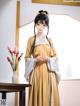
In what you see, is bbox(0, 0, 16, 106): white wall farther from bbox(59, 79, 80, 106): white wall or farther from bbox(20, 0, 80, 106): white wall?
bbox(59, 79, 80, 106): white wall

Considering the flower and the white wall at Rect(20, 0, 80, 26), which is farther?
the white wall at Rect(20, 0, 80, 26)

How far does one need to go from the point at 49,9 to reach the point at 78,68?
885 millimetres

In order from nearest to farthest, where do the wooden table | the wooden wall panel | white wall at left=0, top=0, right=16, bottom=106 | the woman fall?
the wooden table < the woman < white wall at left=0, top=0, right=16, bottom=106 < the wooden wall panel

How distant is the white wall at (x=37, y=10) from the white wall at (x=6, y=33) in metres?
0.12

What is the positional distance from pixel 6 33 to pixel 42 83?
2.62 feet

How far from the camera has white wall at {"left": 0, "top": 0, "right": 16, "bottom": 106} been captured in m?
3.35

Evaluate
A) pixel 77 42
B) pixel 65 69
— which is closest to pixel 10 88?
pixel 65 69

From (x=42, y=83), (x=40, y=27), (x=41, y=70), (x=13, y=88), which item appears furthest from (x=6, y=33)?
(x=13, y=88)

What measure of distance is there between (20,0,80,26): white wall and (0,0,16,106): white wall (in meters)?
0.12

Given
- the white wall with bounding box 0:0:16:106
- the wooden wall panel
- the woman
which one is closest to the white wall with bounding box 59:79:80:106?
the woman

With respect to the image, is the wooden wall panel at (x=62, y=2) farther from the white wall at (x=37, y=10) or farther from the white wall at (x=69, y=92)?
the white wall at (x=69, y=92)

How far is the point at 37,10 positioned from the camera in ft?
11.6

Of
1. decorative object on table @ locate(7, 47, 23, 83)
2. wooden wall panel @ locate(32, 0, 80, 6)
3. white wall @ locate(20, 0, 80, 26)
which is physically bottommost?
decorative object on table @ locate(7, 47, 23, 83)

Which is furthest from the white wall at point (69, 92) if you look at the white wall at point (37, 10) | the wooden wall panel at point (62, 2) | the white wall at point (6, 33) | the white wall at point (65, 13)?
the wooden wall panel at point (62, 2)
